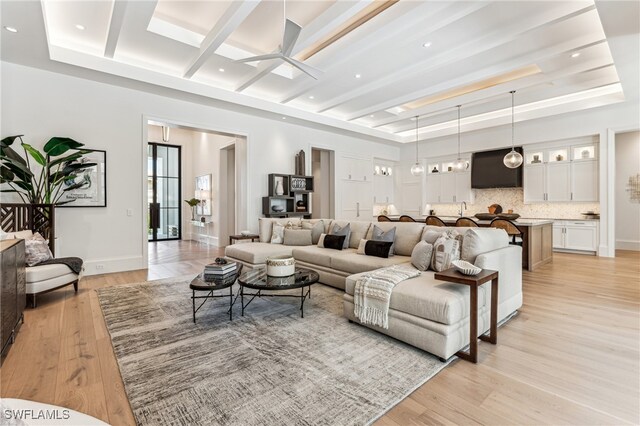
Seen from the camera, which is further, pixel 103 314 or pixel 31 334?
pixel 103 314

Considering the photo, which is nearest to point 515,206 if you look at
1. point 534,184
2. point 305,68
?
point 534,184

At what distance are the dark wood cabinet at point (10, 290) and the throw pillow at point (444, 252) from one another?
Answer: 3.76m

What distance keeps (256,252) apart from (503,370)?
352 cm

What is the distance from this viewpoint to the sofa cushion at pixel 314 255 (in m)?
4.36

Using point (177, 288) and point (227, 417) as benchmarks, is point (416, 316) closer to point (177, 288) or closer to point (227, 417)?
point (227, 417)

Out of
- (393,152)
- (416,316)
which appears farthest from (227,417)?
(393,152)

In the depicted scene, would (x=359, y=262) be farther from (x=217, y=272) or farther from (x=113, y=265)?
(x=113, y=265)

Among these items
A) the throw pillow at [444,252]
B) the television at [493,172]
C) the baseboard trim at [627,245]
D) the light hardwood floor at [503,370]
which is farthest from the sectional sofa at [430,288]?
the baseboard trim at [627,245]

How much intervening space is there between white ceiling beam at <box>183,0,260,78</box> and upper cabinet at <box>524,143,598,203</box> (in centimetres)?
782

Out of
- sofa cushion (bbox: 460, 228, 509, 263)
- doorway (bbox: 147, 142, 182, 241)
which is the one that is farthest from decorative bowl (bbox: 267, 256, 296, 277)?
doorway (bbox: 147, 142, 182, 241)

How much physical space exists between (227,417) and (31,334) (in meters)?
2.43

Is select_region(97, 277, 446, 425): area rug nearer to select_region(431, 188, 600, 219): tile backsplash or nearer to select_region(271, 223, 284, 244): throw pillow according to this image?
select_region(271, 223, 284, 244): throw pillow

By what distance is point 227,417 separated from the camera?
170 cm

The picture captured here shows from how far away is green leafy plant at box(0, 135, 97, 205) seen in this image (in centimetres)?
403
